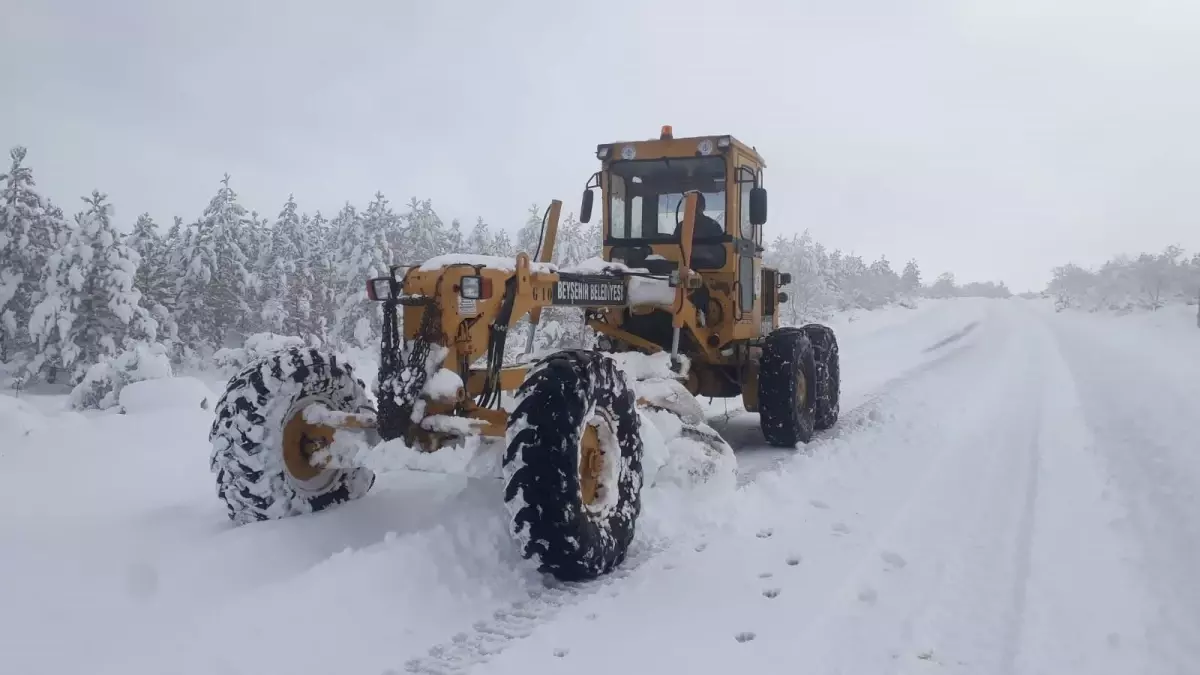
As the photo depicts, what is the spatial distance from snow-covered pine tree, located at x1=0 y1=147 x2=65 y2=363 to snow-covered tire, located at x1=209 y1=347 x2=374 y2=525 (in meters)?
27.6

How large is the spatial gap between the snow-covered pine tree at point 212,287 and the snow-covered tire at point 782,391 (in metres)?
31.5

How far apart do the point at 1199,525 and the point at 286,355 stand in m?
5.77

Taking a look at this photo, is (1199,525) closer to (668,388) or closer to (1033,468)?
(1033,468)

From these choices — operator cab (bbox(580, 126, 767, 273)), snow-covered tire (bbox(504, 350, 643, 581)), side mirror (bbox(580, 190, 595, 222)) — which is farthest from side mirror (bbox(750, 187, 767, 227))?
snow-covered tire (bbox(504, 350, 643, 581))

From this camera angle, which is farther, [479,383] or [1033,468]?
[1033,468]

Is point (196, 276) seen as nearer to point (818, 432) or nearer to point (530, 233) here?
point (530, 233)

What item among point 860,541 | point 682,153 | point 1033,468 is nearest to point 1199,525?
point 1033,468

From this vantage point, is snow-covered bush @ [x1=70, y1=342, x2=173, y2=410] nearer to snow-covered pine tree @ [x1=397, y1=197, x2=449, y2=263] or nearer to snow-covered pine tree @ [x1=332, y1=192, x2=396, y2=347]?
snow-covered pine tree @ [x1=332, y1=192, x2=396, y2=347]

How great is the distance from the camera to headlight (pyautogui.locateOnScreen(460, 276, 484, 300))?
164 inches

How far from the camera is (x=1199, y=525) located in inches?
186

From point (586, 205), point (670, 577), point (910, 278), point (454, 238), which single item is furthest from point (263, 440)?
point (910, 278)

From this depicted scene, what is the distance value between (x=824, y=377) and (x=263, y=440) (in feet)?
20.4

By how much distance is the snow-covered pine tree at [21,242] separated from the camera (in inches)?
1053

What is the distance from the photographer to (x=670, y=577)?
4180 mm
